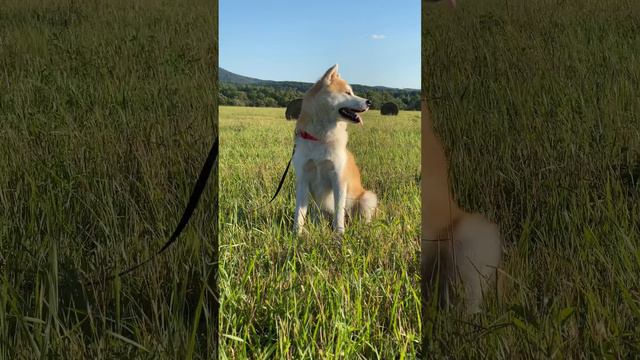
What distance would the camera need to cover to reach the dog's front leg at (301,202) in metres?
1.83

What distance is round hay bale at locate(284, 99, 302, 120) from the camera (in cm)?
173

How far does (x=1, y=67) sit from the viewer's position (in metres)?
3.76

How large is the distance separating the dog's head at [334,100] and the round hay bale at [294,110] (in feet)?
0.04

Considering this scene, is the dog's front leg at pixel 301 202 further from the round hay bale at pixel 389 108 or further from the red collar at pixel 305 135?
the round hay bale at pixel 389 108

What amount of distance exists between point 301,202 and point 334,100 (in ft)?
1.18

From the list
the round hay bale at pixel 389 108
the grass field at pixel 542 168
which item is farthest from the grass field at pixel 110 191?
the grass field at pixel 542 168

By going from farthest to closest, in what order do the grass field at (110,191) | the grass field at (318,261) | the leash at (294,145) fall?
the leash at (294,145), the grass field at (110,191), the grass field at (318,261)

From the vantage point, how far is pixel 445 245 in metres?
1.61

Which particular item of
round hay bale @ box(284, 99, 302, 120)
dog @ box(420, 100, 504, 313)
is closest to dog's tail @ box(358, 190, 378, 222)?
dog @ box(420, 100, 504, 313)

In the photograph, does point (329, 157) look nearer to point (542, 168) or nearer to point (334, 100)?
point (334, 100)

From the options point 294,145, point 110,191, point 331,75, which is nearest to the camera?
point 331,75

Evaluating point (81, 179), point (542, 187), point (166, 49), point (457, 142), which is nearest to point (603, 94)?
point (542, 187)

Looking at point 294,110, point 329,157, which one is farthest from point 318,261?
point 294,110

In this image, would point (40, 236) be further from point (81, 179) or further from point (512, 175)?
point (512, 175)
